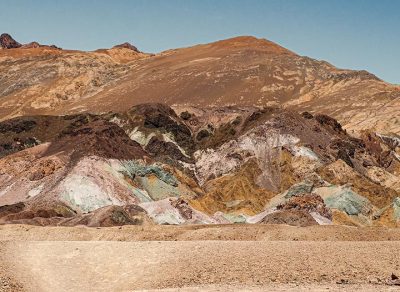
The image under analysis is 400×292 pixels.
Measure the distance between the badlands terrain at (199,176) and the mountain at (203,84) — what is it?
0.60 meters

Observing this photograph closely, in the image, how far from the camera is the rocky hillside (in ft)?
176

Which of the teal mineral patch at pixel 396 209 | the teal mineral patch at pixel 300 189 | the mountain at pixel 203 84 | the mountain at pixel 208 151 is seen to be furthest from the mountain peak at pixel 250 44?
the teal mineral patch at pixel 396 209

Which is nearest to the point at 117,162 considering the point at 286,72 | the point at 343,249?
the point at 343,249

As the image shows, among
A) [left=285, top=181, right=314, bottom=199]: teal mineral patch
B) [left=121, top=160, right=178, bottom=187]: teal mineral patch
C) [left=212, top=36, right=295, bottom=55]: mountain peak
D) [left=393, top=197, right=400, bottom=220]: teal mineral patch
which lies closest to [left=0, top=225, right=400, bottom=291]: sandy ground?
[left=393, top=197, right=400, bottom=220]: teal mineral patch

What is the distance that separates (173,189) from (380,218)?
75.0 ft

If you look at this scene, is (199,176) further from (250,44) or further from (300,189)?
(250,44)

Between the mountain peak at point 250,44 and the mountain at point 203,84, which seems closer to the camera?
the mountain at point 203,84

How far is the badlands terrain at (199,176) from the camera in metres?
25.0

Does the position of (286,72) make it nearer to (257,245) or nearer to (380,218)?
(380,218)

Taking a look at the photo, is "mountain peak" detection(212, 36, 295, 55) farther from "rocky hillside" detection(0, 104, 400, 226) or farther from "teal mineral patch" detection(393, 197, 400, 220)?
"teal mineral patch" detection(393, 197, 400, 220)

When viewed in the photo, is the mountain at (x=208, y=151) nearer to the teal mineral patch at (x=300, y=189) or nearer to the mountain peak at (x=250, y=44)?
the teal mineral patch at (x=300, y=189)

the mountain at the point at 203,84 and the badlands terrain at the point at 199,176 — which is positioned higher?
the mountain at the point at 203,84

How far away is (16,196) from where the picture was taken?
6034 centimetres

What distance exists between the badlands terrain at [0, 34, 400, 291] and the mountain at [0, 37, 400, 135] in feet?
1.98
